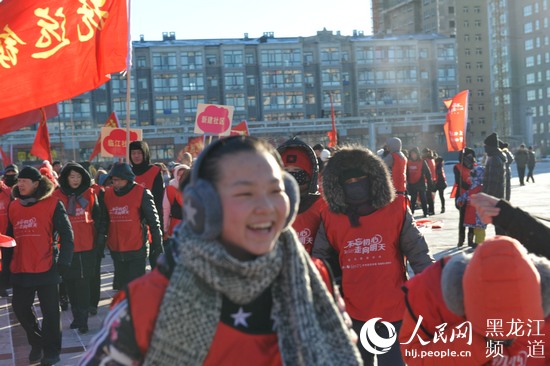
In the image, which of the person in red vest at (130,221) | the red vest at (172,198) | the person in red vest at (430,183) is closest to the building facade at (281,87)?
the person in red vest at (430,183)

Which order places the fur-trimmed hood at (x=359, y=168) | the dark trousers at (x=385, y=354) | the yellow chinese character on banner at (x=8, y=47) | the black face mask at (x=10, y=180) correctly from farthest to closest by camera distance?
the black face mask at (x=10, y=180)
the yellow chinese character on banner at (x=8, y=47)
the fur-trimmed hood at (x=359, y=168)
the dark trousers at (x=385, y=354)

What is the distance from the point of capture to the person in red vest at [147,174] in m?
9.36

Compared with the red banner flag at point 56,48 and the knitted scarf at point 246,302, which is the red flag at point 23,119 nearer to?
the red banner flag at point 56,48

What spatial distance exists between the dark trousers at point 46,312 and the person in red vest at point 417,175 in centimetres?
1234

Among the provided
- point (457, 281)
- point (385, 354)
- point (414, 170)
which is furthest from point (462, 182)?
point (457, 281)

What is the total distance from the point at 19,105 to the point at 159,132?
70702mm

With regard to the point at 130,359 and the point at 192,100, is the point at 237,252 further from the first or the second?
the point at 192,100

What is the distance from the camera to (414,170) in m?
17.7

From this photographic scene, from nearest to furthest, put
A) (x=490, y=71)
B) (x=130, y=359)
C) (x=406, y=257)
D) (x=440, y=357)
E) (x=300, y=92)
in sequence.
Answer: (x=130, y=359), (x=440, y=357), (x=406, y=257), (x=300, y=92), (x=490, y=71)

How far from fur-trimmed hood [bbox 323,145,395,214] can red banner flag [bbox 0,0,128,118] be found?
2.55 m

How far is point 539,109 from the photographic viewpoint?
109 meters

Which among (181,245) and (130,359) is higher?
(181,245)

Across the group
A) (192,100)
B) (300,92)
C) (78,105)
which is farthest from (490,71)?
(78,105)

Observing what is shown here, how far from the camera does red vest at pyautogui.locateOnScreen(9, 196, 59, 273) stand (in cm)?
634
